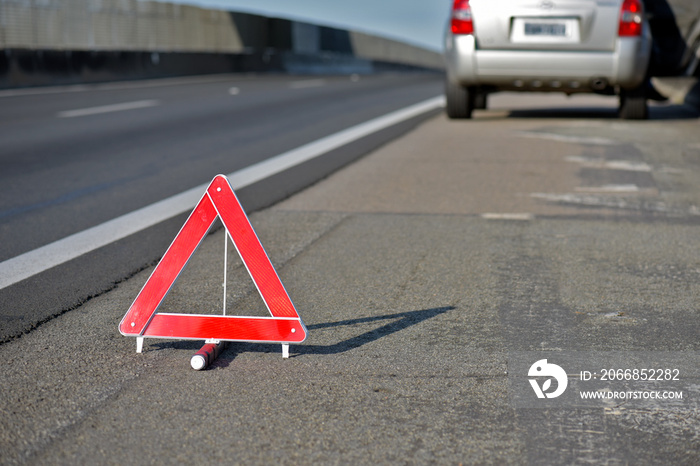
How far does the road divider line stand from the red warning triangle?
1140mm

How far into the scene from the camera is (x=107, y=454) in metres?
2.42

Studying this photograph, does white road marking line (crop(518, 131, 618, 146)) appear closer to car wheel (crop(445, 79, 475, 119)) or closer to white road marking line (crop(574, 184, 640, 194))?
car wheel (crop(445, 79, 475, 119))

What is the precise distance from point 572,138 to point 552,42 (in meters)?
1.25

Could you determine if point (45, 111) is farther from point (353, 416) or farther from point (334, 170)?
point (353, 416)

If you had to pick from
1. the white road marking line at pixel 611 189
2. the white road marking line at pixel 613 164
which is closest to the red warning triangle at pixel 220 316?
the white road marking line at pixel 611 189

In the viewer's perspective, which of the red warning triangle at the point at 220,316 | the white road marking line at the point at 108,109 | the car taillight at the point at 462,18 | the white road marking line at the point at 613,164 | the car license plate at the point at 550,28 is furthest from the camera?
the white road marking line at the point at 108,109

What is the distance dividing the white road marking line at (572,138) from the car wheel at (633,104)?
1.77 m

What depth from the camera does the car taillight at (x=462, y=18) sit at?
10414mm

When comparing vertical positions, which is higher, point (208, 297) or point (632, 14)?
point (632, 14)

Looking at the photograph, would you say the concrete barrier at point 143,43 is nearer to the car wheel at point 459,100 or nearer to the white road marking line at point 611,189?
the car wheel at point 459,100

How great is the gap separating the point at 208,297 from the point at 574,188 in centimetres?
379

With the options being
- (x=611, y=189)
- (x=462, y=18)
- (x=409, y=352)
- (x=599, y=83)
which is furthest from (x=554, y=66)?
(x=409, y=352)

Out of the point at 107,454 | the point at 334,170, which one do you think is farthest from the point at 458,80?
the point at 107,454

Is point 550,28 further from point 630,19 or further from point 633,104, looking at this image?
point 633,104
